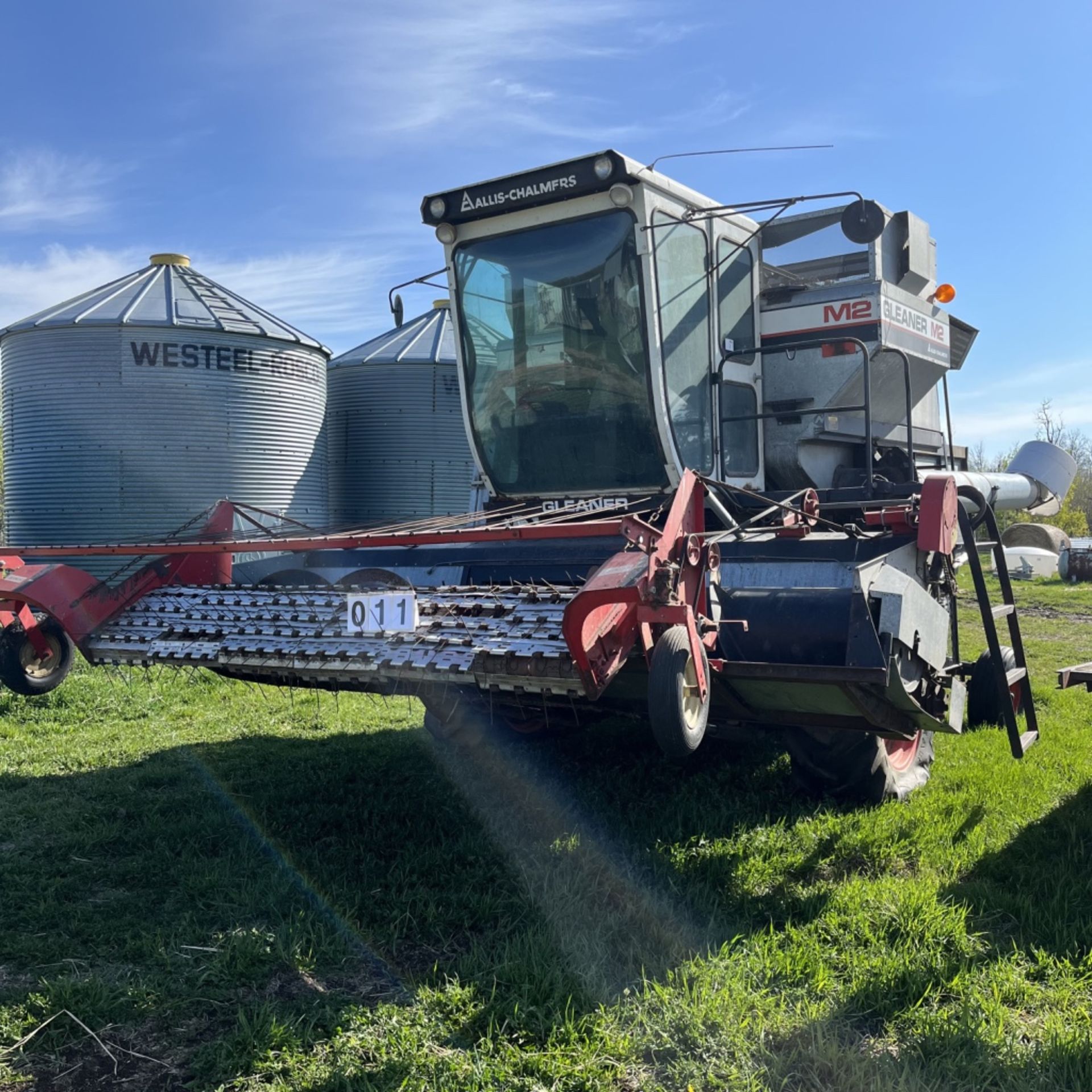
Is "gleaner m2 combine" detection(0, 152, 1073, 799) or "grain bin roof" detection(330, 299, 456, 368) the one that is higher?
"grain bin roof" detection(330, 299, 456, 368)

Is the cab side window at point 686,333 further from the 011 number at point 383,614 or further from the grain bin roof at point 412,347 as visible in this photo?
the grain bin roof at point 412,347

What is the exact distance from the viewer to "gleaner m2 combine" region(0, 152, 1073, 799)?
3.50 metres

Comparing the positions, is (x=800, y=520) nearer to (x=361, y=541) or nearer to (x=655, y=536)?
(x=655, y=536)

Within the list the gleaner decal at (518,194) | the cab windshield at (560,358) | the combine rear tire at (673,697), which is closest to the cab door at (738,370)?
the cab windshield at (560,358)

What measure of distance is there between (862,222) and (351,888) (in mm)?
3700

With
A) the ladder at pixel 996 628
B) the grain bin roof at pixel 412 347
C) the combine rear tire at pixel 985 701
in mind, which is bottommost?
the combine rear tire at pixel 985 701

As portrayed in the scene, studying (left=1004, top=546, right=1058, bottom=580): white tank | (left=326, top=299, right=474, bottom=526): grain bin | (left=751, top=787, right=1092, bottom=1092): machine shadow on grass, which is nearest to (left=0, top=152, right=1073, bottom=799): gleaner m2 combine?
(left=751, top=787, right=1092, bottom=1092): machine shadow on grass

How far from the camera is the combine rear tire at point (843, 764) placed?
4422 mm

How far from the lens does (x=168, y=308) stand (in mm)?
11203

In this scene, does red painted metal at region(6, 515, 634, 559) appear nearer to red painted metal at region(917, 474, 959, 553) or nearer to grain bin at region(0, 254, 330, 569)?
red painted metal at region(917, 474, 959, 553)

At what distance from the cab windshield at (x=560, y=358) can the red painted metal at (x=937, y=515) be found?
4.67 ft

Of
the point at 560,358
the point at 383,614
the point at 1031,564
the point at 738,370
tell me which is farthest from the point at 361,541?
the point at 1031,564

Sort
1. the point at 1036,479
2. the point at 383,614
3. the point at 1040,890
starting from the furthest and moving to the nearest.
→ the point at 1036,479
the point at 1040,890
the point at 383,614

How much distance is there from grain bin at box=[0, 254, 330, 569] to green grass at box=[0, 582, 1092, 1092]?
5.59 meters
